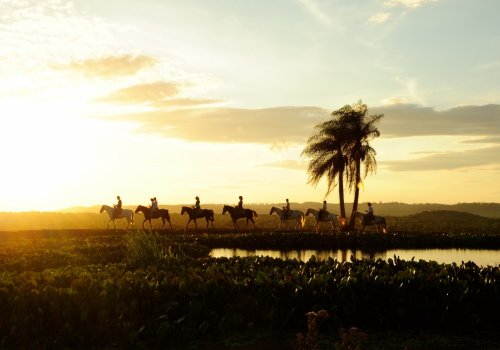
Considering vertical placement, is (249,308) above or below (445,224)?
below

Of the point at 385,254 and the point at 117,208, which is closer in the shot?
the point at 385,254

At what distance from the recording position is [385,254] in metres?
29.1

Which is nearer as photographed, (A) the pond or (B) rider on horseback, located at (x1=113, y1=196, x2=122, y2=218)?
(A) the pond

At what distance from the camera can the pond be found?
88.8 feet

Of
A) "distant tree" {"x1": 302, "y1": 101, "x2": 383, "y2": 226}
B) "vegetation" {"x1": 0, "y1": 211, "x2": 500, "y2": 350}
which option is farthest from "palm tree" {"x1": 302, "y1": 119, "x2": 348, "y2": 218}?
"vegetation" {"x1": 0, "y1": 211, "x2": 500, "y2": 350}

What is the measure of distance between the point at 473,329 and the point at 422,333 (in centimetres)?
138

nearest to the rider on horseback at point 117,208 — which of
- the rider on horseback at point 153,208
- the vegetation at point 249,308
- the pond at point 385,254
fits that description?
the rider on horseback at point 153,208

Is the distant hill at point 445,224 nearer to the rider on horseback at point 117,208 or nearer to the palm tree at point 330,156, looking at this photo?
the palm tree at point 330,156

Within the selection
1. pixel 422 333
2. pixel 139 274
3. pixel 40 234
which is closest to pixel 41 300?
pixel 139 274

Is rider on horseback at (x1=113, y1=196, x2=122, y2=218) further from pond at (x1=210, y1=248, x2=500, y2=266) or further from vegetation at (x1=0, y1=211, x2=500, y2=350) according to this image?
vegetation at (x1=0, y1=211, x2=500, y2=350)

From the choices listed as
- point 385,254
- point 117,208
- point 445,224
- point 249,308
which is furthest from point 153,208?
point 249,308

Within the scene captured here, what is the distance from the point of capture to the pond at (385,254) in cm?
2706

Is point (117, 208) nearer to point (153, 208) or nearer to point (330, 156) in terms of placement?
point (153, 208)

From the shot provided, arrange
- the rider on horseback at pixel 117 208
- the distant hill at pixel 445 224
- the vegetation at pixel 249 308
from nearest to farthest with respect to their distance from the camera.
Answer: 1. the vegetation at pixel 249 308
2. the rider on horseback at pixel 117 208
3. the distant hill at pixel 445 224
